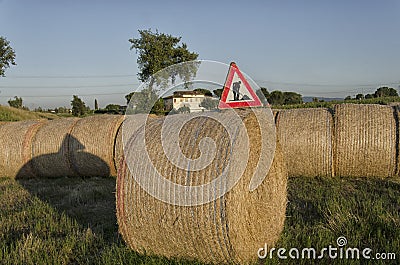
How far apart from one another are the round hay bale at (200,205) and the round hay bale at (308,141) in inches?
131

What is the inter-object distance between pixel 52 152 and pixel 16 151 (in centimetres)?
92

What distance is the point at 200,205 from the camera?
3215 mm

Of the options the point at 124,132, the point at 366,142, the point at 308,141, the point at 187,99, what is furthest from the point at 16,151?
the point at 366,142

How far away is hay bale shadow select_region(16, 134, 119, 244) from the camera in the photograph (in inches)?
196

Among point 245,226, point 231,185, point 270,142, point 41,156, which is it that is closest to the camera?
point 231,185

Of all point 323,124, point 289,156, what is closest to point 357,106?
point 323,124

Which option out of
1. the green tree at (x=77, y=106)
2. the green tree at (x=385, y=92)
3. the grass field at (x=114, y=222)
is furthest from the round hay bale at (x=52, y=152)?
the green tree at (x=77, y=106)

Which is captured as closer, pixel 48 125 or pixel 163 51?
pixel 48 125

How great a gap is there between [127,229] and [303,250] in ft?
6.00

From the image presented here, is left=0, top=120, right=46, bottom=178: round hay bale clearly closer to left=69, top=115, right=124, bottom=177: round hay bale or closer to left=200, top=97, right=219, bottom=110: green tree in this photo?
left=69, top=115, right=124, bottom=177: round hay bale

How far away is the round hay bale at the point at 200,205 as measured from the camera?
3211mm

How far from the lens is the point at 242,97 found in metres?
6.60

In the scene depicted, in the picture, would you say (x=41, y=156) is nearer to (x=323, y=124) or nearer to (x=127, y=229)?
(x=127, y=229)

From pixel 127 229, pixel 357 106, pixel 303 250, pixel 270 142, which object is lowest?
pixel 303 250
